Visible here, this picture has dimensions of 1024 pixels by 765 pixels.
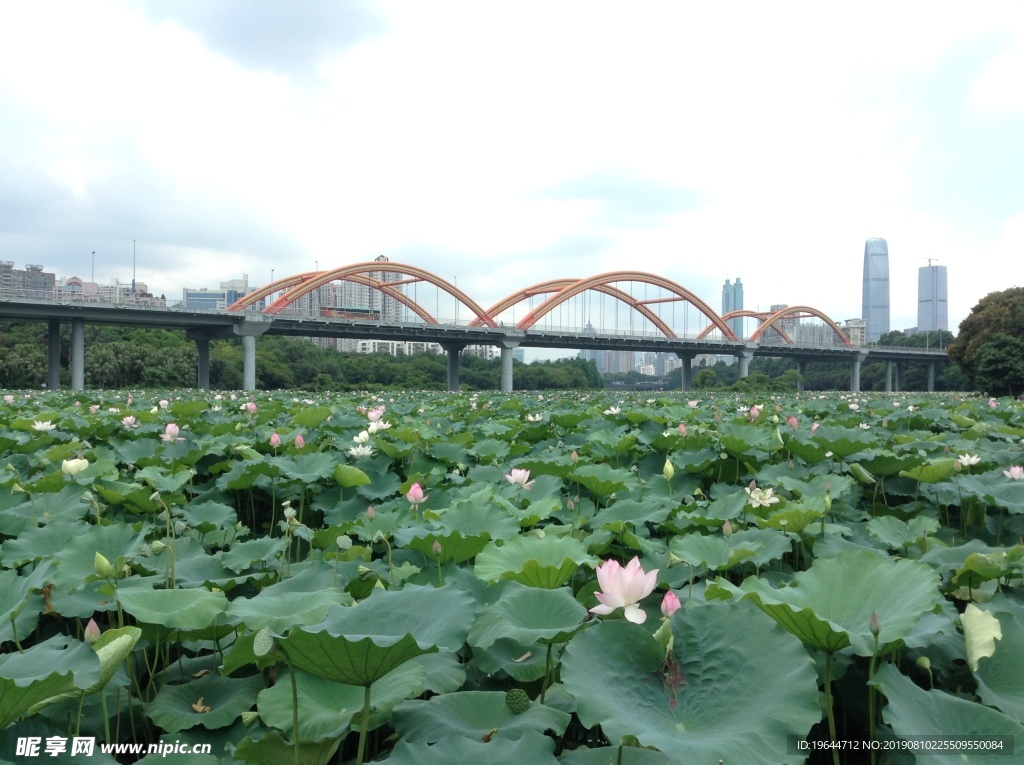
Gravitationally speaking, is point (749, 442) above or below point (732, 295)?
below

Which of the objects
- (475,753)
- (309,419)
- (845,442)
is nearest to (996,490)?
(845,442)

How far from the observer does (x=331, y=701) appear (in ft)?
3.59

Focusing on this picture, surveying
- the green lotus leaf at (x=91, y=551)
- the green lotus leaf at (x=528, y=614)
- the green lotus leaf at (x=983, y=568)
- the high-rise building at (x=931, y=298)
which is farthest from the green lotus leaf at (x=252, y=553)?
the high-rise building at (x=931, y=298)

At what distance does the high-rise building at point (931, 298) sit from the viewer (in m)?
134

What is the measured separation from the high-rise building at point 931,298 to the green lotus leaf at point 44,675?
516 ft

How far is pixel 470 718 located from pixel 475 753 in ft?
0.78

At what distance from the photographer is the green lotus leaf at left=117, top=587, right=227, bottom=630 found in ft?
4.02

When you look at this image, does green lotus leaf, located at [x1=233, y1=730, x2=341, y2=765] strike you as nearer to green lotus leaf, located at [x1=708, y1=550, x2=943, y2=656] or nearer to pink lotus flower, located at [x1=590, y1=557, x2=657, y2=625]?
pink lotus flower, located at [x1=590, y1=557, x2=657, y2=625]

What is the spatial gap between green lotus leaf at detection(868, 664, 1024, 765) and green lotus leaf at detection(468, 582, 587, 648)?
50 centimetres

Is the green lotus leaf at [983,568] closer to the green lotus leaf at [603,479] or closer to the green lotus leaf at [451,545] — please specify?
the green lotus leaf at [451,545]

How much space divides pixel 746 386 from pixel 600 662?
129ft

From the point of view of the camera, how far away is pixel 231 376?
50406 millimetres

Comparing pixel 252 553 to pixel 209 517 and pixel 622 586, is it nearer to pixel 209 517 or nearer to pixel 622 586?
Answer: pixel 209 517

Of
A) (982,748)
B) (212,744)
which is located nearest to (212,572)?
(212,744)
